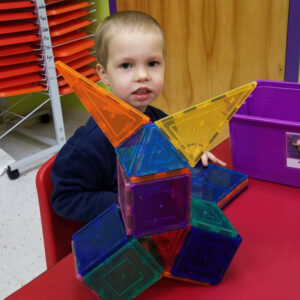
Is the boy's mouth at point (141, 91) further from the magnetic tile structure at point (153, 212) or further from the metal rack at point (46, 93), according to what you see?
the metal rack at point (46, 93)

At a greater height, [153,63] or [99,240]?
[153,63]

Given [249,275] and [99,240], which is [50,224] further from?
[249,275]

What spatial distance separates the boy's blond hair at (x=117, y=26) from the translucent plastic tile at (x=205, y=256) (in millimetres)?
380

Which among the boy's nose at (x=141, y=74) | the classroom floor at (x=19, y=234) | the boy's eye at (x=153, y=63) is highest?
the boy's eye at (x=153, y=63)

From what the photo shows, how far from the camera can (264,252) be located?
0.52 metres

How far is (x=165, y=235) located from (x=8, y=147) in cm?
198

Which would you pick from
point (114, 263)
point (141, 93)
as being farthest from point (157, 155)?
point (141, 93)

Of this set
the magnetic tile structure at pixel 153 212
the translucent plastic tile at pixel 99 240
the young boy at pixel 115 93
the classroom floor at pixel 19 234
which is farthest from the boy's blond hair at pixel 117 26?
the classroom floor at pixel 19 234

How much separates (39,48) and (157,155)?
5.28ft

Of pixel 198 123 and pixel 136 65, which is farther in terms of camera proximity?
pixel 136 65

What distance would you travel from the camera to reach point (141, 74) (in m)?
0.61

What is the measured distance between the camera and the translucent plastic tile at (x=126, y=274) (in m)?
0.43

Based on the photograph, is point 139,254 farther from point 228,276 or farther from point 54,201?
point 54,201

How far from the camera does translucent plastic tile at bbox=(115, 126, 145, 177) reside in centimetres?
41
